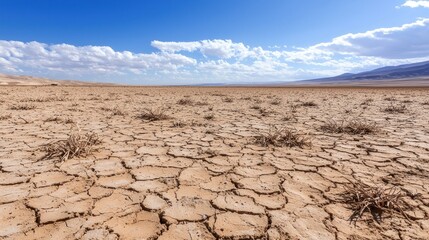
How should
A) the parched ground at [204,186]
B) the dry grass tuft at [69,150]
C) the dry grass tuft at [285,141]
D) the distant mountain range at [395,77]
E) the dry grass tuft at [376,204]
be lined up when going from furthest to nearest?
1. the distant mountain range at [395,77]
2. the dry grass tuft at [285,141]
3. the dry grass tuft at [69,150]
4. the dry grass tuft at [376,204]
5. the parched ground at [204,186]

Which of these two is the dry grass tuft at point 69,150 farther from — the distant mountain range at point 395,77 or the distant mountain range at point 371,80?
the distant mountain range at point 395,77

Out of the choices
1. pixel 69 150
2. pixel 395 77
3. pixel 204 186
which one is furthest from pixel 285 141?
pixel 395 77

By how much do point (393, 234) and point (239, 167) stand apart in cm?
136

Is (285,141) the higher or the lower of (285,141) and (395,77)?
the lower

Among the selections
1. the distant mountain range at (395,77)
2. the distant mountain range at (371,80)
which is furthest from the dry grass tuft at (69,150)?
the distant mountain range at (395,77)

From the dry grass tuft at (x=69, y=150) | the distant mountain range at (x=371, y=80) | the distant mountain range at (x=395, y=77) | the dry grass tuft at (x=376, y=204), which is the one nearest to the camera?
the dry grass tuft at (x=376, y=204)

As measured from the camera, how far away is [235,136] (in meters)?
4.07

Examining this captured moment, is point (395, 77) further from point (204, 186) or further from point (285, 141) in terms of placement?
point (204, 186)

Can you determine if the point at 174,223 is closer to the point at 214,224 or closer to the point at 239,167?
the point at 214,224

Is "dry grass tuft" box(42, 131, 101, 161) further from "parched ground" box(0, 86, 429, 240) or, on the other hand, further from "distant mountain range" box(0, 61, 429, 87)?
"distant mountain range" box(0, 61, 429, 87)

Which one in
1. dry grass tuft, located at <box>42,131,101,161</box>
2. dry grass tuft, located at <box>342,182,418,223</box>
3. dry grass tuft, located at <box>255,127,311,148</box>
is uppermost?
dry grass tuft, located at <box>42,131,101,161</box>

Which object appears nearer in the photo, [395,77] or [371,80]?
[371,80]

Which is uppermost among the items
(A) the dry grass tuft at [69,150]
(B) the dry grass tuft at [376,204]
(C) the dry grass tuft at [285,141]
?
(A) the dry grass tuft at [69,150]

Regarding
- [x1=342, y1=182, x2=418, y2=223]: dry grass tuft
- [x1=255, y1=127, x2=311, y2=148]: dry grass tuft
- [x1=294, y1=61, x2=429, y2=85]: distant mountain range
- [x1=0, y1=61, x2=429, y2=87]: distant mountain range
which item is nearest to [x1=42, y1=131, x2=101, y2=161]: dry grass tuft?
[x1=255, y1=127, x2=311, y2=148]: dry grass tuft
